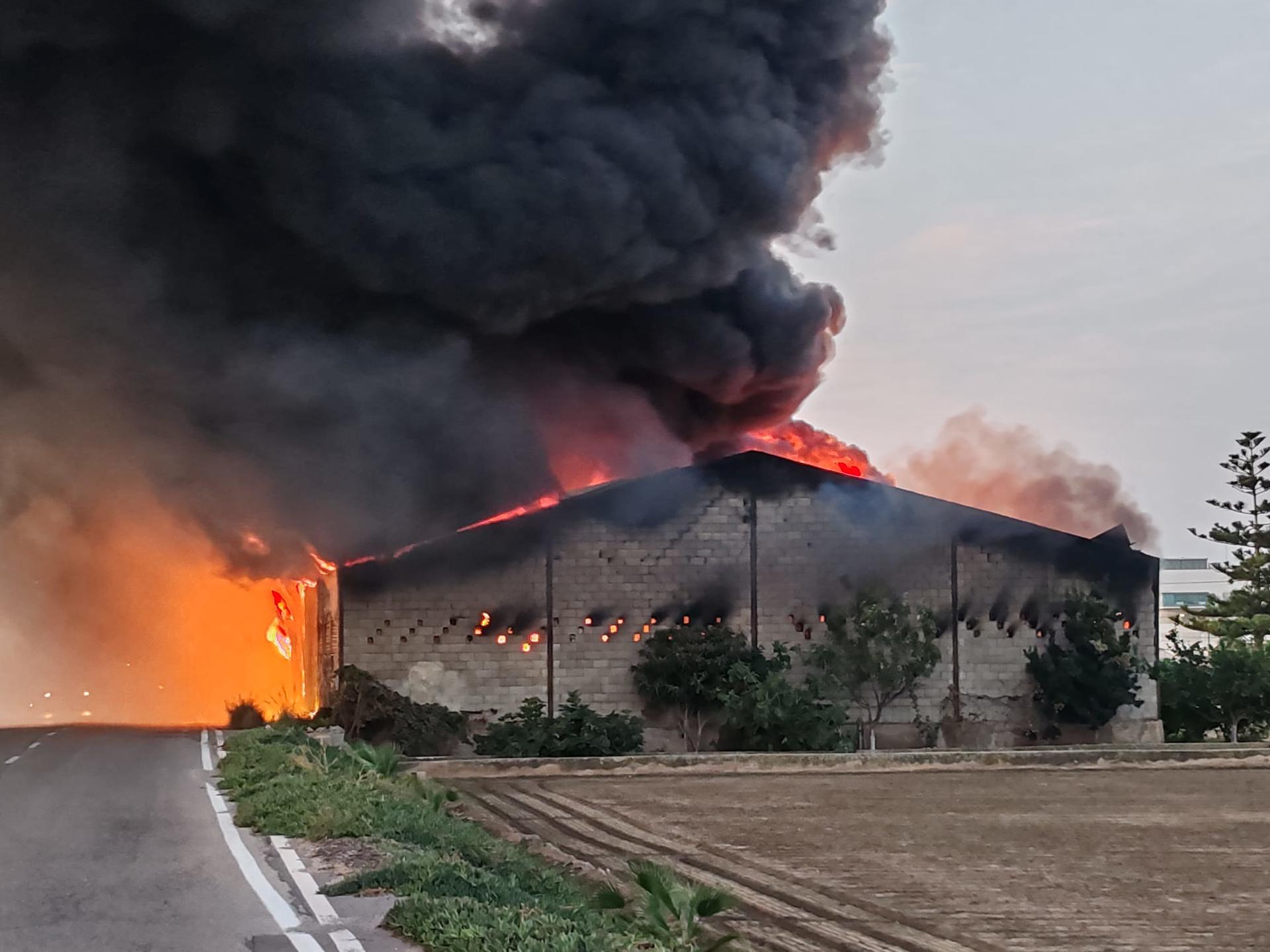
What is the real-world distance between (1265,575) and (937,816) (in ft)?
100

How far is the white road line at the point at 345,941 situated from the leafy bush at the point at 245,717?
67.8 feet

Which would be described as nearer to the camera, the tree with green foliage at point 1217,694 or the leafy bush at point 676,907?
the leafy bush at point 676,907

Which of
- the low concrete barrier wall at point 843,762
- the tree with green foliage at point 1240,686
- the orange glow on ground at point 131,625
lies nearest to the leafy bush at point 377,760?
the low concrete barrier wall at point 843,762

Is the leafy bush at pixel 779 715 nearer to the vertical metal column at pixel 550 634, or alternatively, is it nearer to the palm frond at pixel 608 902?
the vertical metal column at pixel 550 634

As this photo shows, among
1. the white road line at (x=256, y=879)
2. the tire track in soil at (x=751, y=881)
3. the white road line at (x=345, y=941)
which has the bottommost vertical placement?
the tire track in soil at (x=751, y=881)

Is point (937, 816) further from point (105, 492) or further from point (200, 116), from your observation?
point (105, 492)

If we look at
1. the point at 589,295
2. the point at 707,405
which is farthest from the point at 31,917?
the point at 707,405

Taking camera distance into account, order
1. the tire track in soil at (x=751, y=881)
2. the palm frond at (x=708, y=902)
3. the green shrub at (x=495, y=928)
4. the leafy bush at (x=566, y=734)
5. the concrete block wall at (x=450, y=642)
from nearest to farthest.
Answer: the green shrub at (x=495, y=928)
the palm frond at (x=708, y=902)
the tire track in soil at (x=751, y=881)
the leafy bush at (x=566, y=734)
the concrete block wall at (x=450, y=642)

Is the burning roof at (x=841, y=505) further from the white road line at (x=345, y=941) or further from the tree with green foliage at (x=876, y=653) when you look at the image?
the white road line at (x=345, y=941)

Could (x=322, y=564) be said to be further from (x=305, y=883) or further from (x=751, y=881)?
(x=305, y=883)

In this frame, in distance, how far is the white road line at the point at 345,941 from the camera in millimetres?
7340

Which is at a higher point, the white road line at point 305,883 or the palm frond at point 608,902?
the white road line at point 305,883

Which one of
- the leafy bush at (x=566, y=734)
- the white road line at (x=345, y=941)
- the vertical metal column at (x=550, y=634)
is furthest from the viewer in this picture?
the vertical metal column at (x=550, y=634)

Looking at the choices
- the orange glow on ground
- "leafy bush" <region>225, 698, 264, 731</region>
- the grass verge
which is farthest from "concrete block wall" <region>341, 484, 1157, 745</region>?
the grass verge
